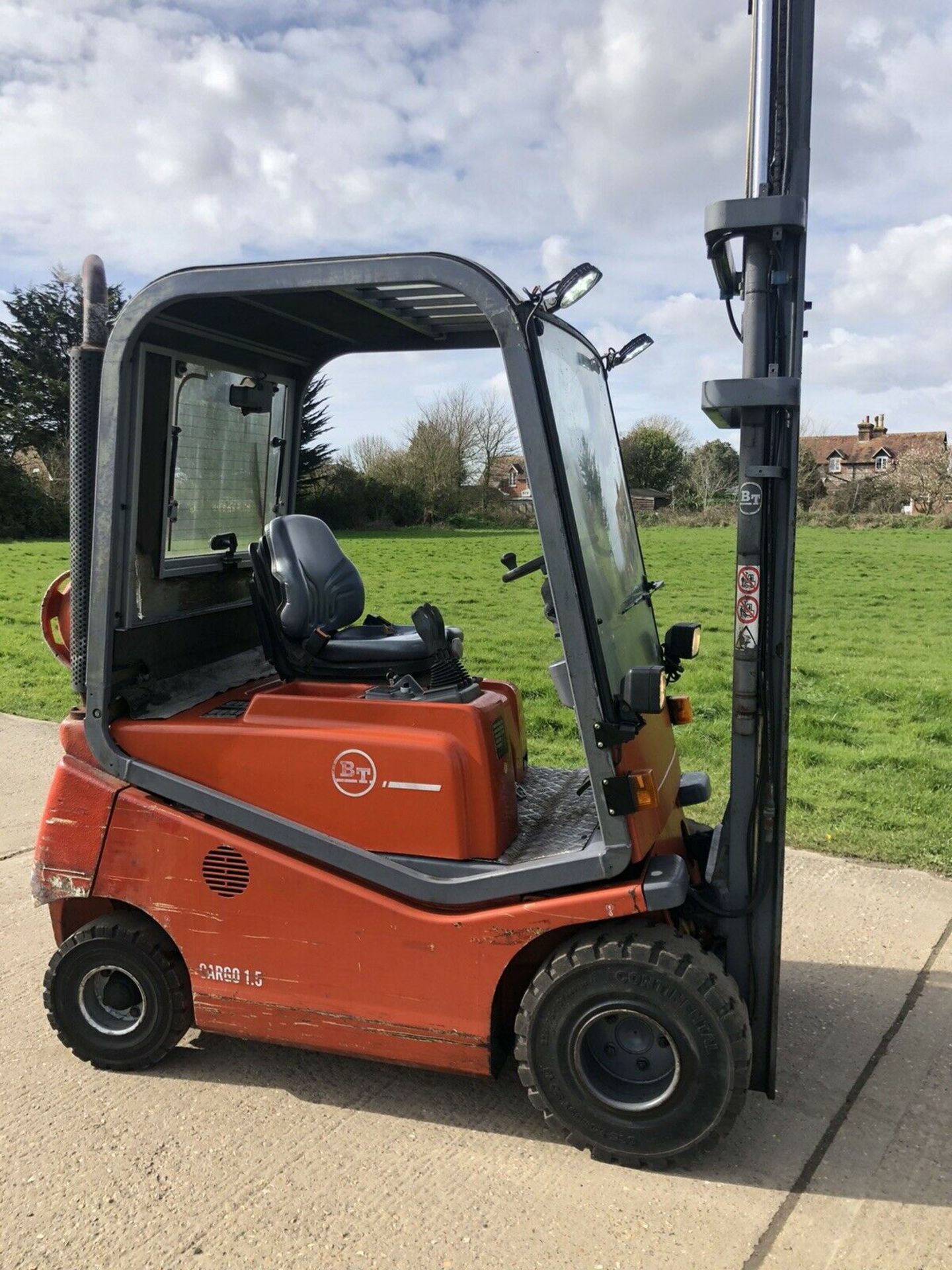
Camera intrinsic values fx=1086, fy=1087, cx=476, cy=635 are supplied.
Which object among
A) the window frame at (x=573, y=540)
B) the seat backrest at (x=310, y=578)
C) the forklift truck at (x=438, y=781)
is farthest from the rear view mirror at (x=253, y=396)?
the window frame at (x=573, y=540)

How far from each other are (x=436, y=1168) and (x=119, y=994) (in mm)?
1252

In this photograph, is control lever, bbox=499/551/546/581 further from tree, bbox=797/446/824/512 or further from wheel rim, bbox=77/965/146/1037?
tree, bbox=797/446/824/512

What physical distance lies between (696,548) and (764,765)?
2440 cm

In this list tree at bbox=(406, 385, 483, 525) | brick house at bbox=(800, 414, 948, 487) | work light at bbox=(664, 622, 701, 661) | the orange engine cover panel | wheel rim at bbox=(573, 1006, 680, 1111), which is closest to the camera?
wheel rim at bbox=(573, 1006, 680, 1111)

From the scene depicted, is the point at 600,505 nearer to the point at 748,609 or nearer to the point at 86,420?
the point at 748,609

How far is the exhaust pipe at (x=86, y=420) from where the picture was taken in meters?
3.44

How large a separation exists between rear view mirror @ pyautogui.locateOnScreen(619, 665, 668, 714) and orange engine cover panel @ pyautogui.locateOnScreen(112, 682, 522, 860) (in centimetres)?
48

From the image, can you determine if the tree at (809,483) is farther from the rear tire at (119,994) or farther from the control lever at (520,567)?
the rear tire at (119,994)

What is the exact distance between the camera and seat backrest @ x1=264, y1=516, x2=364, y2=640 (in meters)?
3.85

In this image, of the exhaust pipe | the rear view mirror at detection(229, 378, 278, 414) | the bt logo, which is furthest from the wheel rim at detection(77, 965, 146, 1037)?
the rear view mirror at detection(229, 378, 278, 414)

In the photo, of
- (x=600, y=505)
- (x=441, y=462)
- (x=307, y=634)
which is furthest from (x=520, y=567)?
(x=441, y=462)

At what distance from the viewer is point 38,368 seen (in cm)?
4350

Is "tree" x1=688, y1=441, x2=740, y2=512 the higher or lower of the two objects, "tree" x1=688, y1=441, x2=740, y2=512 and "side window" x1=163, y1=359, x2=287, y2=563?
the higher

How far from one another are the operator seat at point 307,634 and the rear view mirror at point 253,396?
1.49 ft
